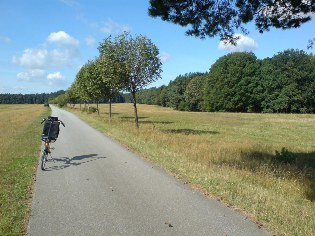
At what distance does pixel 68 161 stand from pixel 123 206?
20.8 ft

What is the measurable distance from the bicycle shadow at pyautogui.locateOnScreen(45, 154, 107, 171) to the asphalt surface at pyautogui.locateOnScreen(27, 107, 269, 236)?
7.4 inches

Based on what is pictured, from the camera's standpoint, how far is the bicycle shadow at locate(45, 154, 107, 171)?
1211cm

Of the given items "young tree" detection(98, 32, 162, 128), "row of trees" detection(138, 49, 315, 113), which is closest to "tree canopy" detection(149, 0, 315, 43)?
"young tree" detection(98, 32, 162, 128)

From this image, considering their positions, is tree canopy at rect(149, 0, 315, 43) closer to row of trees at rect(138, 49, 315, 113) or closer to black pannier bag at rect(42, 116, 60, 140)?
black pannier bag at rect(42, 116, 60, 140)

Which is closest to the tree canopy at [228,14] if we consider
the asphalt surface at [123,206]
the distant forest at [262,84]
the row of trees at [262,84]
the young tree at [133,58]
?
the asphalt surface at [123,206]

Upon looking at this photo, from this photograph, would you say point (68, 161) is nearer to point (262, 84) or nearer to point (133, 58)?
point (133, 58)

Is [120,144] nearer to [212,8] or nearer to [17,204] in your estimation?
[212,8]

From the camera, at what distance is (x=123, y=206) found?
732 centimetres

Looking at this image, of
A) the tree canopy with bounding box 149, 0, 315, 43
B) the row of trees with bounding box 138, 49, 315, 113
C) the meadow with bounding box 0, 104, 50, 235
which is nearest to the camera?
the meadow with bounding box 0, 104, 50, 235

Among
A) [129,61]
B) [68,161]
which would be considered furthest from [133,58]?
[68,161]

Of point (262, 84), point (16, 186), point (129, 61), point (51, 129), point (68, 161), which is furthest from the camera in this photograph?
point (262, 84)

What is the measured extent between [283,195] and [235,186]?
3.91ft

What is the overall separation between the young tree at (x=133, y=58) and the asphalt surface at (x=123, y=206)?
15.4 metres

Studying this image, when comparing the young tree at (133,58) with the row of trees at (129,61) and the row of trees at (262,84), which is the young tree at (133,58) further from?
the row of trees at (262,84)
